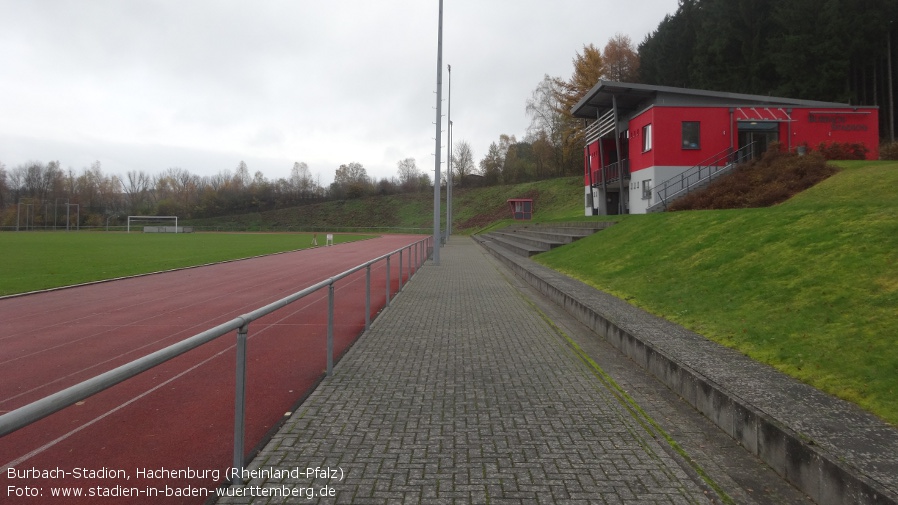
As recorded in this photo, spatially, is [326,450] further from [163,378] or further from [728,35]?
[728,35]

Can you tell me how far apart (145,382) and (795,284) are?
779 cm

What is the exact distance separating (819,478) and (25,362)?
8129 millimetres

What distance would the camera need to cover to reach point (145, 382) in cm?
534

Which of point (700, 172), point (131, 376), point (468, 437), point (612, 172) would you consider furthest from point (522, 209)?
point (131, 376)

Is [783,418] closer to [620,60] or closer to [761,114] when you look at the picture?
[761,114]

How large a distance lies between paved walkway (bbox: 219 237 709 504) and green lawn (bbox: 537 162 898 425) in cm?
179

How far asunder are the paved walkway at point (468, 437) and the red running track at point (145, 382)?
465 millimetres

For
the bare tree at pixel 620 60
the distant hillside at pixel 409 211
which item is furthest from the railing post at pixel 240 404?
the bare tree at pixel 620 60

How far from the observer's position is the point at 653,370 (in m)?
5.73

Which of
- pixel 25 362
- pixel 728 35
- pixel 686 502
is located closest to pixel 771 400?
pixel 686 502

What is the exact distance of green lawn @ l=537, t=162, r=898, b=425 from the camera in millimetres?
4586

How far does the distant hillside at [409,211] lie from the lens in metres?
65.1

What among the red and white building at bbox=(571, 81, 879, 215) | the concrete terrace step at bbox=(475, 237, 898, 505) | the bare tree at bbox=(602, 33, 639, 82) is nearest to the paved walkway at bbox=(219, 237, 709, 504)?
the concrete terrace step at bbox=(475, 237, 898, 505)

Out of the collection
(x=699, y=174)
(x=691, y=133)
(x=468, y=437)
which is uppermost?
(x=691, y=133)
